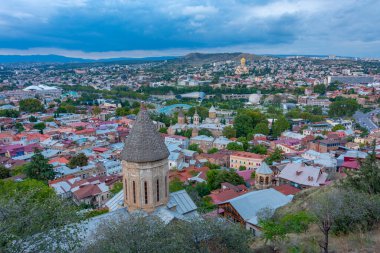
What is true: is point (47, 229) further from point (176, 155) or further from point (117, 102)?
point (117, 102)

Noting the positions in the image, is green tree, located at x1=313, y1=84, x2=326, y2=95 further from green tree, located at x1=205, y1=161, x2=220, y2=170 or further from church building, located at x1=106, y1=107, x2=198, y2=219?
church building, located at x1=106, y1=107, x2=198, y2=219

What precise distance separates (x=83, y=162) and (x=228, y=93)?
271 ft

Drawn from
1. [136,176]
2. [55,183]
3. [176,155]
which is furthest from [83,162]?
[136,176]

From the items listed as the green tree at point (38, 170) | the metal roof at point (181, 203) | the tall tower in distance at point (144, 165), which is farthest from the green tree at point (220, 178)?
the tall tower in distance at point (144, 165)

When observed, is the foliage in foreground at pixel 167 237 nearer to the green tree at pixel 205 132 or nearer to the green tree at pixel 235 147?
the green tree at pixel 235 147

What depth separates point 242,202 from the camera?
68.1ft

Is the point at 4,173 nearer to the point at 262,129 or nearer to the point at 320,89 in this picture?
the point at 262,129

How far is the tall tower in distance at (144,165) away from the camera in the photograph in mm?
12805

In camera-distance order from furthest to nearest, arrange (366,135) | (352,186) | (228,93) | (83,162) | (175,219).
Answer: (228,93), (366,135), (83,162), (352,186), (175,219)

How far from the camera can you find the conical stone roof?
1273 centimetres

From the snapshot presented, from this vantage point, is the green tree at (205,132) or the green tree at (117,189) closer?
the green tree at (117,189)

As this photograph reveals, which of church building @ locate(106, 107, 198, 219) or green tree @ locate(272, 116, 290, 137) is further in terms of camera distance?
green tree @ locate(272, 116, 290, 137)

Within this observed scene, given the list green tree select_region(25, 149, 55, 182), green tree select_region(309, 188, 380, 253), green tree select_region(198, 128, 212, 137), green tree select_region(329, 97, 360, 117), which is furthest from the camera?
green tree select_region(329, 97, 360, 117)

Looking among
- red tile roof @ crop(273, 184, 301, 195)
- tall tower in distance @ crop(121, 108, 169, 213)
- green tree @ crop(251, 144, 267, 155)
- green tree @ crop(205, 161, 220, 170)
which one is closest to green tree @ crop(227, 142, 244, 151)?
green tree @ crop(251, 144, 267, 155)
